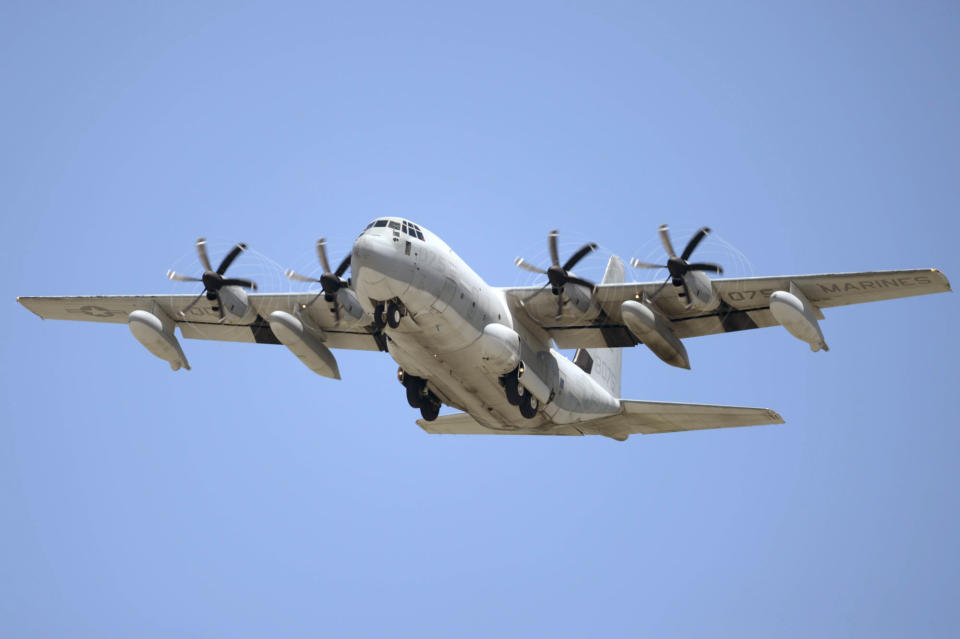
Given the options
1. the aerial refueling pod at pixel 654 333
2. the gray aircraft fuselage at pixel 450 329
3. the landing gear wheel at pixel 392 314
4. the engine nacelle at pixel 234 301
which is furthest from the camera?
the engine nacelle at pixel 234 301

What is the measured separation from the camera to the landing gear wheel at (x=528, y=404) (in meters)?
26.2

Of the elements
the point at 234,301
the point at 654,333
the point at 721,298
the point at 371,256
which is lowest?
the point at 654,333

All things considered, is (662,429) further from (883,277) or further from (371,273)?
(371,273)

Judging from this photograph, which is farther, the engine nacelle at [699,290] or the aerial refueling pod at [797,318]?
the engine nacelle at [699,290]

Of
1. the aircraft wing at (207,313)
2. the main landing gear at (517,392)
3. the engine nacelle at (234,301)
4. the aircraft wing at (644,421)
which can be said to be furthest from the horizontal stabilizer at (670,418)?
the engine nacelle at (234,301)

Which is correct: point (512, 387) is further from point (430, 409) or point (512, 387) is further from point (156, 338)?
point (156, 338)

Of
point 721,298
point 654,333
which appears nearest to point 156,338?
point 654,333

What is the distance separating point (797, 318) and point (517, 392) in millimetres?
6825

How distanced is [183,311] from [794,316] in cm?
1530

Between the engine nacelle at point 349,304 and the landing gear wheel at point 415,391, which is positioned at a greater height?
the engine nacelle at point 349,304

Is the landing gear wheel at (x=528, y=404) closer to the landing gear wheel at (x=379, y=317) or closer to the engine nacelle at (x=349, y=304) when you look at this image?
the landing gear wheel at (x=379, y=317)

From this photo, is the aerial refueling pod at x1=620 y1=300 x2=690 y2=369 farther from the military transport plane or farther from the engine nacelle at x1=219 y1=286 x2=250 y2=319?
the engine nacelle at x1=219 y1=286 x2=250 y2=319

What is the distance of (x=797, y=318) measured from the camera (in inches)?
920

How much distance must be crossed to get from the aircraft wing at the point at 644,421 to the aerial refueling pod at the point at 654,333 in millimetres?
2442
